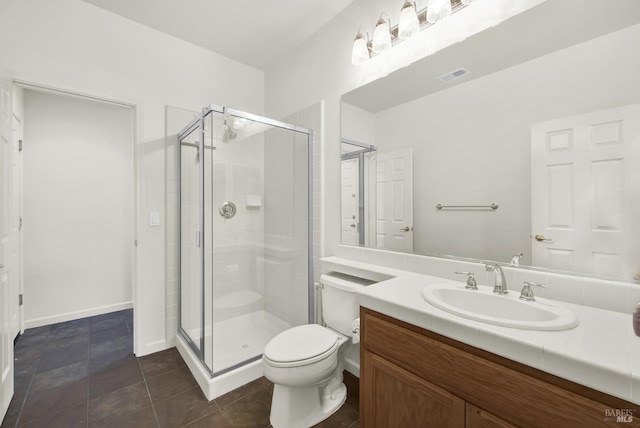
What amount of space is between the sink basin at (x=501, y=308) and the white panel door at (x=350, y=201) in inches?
32.4

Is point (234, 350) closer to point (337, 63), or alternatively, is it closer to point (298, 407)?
point (298, 407)

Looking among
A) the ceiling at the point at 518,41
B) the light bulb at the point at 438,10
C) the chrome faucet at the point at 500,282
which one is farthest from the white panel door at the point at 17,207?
the chrome faucet at the point at 500,282

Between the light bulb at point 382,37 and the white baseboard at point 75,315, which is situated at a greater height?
the light bulb at point 382,37

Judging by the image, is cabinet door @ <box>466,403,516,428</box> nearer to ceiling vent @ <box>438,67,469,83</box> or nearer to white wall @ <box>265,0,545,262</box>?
white wall @ <box>265,0,545,262</box>

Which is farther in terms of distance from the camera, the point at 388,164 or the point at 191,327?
the point at 191,327

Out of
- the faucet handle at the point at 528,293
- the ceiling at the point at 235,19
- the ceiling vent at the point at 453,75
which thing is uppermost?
the ceiling at the point at 235,19

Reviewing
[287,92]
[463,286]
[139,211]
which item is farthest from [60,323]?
[463,286]

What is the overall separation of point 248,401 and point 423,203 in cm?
160

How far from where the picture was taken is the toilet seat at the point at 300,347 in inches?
54.2

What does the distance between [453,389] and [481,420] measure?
10 centimetres

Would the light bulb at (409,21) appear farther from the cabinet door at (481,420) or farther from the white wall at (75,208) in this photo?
the white wall at (75,208)

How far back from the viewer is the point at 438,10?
4.47 feet

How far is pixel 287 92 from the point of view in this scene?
8.47ft

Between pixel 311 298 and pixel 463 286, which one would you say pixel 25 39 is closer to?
pixel 311 298
